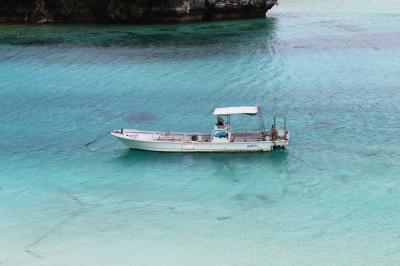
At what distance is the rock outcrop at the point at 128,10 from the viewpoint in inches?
3748

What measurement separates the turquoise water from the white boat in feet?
2.25

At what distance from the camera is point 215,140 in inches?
1617

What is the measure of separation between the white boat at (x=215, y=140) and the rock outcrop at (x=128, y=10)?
55478 millimetres

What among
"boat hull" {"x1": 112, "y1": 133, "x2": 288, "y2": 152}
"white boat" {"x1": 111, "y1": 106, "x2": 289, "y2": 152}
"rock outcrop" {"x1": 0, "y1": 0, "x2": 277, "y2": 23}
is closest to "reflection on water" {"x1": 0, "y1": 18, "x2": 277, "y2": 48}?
"rock outcrop" {"x1": 0, "y1": 0, "x2": 277, "y2": 23}

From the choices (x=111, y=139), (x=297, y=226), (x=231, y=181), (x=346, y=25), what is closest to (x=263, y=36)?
(x=346, y=25)

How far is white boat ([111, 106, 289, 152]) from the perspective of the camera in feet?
134

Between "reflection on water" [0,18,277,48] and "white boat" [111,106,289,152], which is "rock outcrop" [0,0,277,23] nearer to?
"reflection on water" [0,18,277,48]

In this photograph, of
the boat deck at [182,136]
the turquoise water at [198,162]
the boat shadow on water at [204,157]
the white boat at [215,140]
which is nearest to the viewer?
the turquoise water at [198,162]

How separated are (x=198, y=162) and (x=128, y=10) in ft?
204

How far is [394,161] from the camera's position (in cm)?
3850

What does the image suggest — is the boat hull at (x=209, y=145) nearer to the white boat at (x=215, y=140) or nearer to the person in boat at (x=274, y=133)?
the white boat at (x=215, y=140)

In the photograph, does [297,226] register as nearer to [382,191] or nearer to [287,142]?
[382,191]

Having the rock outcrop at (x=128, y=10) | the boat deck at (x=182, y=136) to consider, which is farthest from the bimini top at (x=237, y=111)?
the rock outcrop at (x=128, y=10)

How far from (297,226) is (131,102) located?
2717 centimetres
